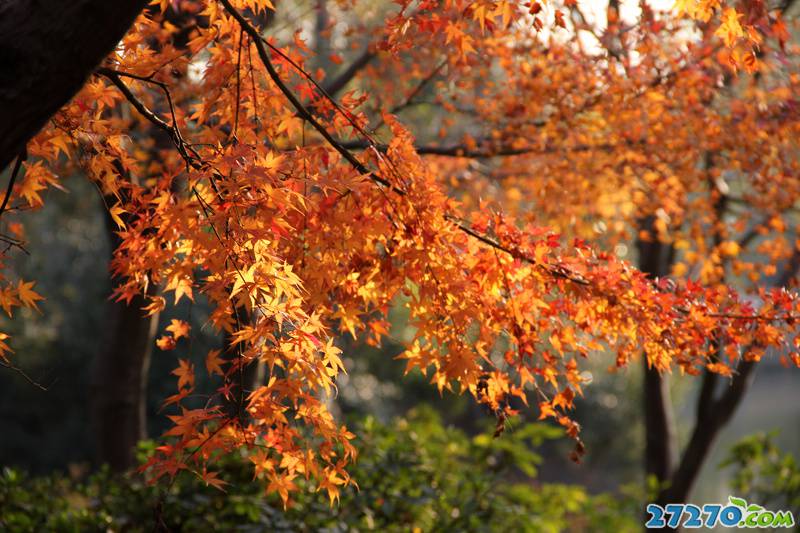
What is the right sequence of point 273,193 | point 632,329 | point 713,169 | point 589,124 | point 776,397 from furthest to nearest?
point 776,397, point 713,169, point 589,124, point 632,329, point 273,193

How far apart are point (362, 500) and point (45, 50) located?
118 inches

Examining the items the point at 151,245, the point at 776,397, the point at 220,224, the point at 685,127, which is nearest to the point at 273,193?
the point at 220,224

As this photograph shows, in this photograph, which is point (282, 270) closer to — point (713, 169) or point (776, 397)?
point (713, 169)

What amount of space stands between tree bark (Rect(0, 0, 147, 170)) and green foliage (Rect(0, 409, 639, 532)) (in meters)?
2.30

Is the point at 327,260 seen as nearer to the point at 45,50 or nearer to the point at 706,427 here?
the point at 45,50

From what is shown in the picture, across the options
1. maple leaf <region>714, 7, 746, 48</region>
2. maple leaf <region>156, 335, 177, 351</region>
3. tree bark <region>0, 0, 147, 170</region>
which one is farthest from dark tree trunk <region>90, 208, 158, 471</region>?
maple leaf <region>714, 7, 746, 48</region>

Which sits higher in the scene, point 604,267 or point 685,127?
point 685,127

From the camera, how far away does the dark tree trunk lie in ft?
17.8

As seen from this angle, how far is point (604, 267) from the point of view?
291 cm

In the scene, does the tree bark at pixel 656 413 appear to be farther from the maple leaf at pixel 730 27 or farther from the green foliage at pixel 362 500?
the maple leaf at pixel 730 27

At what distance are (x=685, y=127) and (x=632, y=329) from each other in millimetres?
2533

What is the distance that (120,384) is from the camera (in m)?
5.53

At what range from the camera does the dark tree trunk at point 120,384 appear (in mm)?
5434

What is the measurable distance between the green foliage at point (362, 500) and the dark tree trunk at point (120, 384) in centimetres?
A: 65
